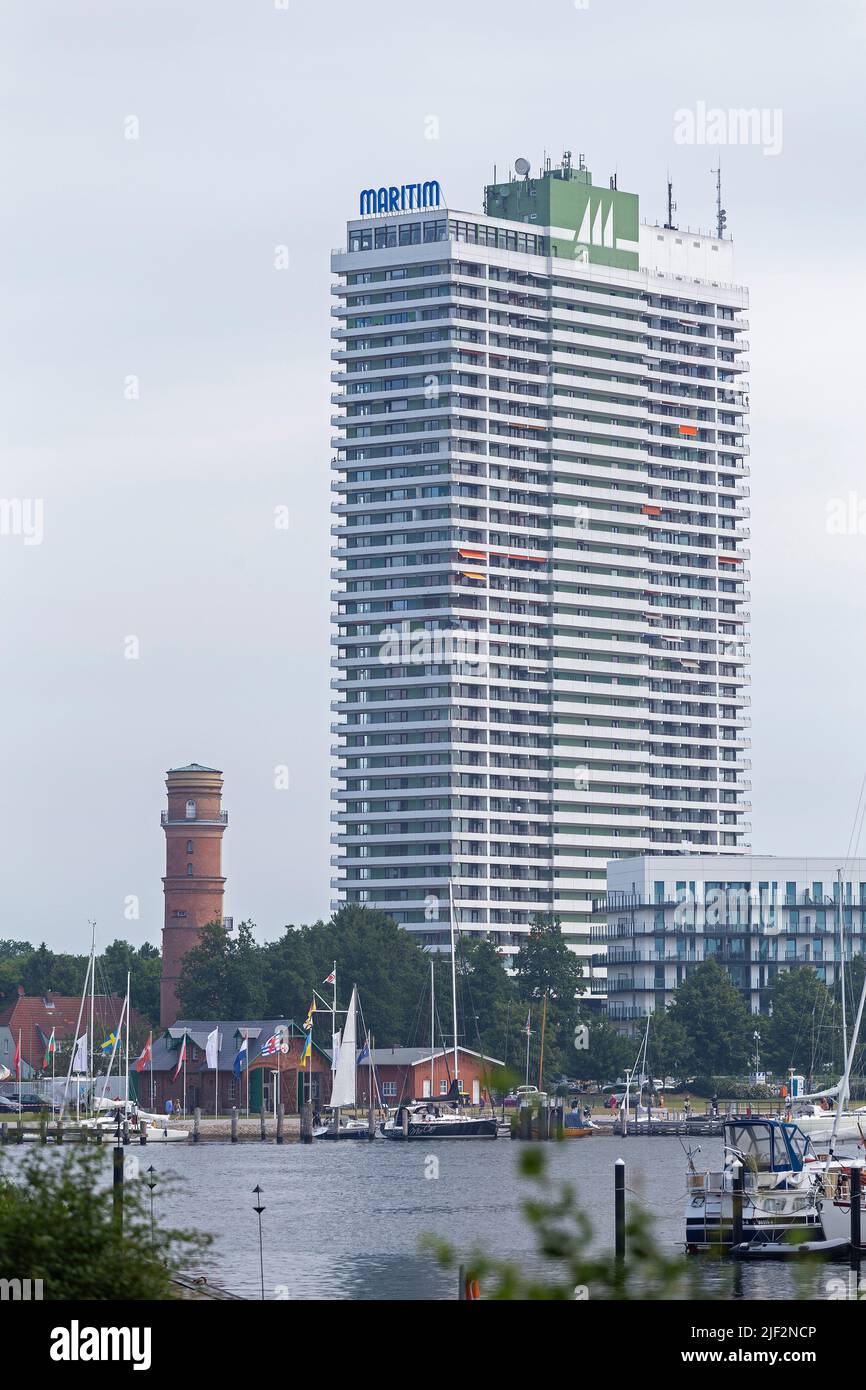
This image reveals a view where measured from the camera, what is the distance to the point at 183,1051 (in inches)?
6737

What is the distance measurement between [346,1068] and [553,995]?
39535 millimetres

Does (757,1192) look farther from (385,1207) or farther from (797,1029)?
(797,1029)

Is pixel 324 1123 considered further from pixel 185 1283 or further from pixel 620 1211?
pixel 185 1283

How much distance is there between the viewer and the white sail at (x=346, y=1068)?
158 meters

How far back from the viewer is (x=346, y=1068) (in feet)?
524

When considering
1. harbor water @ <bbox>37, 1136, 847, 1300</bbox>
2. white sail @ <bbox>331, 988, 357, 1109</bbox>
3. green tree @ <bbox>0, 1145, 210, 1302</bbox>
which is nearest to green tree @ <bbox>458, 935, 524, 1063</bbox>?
harbor water @ <bbox>37, 1136, 847, 1300</bbox>

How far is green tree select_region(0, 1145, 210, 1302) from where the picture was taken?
21750 mm

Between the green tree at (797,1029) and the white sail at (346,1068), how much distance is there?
4101cm

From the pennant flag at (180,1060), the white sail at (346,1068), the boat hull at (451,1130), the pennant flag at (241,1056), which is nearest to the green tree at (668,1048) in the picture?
the boat hull at (451,1130)

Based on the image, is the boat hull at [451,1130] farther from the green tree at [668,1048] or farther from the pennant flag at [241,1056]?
the green tree at [668,1048]

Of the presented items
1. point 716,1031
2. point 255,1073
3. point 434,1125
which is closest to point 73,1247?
point 434,1125
